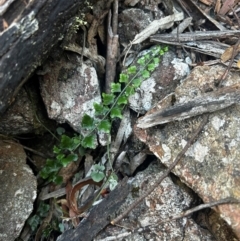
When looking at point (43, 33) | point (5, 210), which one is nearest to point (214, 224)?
point (5, 210)

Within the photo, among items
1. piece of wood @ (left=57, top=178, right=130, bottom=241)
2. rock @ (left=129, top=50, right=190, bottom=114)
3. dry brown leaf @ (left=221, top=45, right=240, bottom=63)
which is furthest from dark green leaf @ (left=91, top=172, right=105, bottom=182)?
dry brown leaf @ (left=221, top=45, right=240, bottom=63)

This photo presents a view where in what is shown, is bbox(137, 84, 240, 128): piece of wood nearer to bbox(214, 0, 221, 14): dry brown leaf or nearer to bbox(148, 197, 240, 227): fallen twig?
bbox(148, 197, 240, 227): fallen twig

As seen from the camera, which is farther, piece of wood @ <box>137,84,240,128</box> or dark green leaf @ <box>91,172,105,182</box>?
dark green leaf @ <box>91,172,105,182</box>

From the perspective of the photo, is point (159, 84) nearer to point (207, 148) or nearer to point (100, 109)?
point (100, 109)

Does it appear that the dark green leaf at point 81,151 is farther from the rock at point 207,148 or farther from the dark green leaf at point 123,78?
the dark green leaf at point 123,78

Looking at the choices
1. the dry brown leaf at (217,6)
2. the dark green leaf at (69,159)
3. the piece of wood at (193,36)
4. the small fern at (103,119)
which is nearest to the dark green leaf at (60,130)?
the small fern at (103,119)
